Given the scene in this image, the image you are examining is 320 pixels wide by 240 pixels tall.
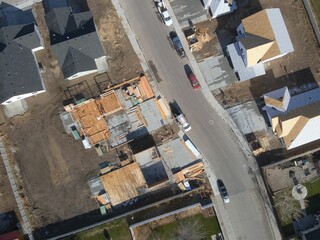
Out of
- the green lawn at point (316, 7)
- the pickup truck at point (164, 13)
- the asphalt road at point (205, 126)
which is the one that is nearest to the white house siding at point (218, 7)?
the pickup truck at point (164, 13)

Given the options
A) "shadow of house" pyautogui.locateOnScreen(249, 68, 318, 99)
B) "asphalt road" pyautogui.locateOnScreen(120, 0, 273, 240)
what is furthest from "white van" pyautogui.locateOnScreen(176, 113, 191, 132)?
"shadow of house" pyautogui.locateOnScreen(249, 68, 318, 99)

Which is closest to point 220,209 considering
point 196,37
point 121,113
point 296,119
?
point 296,119

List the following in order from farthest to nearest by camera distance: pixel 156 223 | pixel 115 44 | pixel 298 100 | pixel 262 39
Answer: pixel 115 44 < pixel 156 223 < pixel 298 100 < pixel 262 39

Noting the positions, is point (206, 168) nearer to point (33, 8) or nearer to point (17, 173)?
point (17, 173)

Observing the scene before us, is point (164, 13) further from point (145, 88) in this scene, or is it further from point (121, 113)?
point (121, 113)

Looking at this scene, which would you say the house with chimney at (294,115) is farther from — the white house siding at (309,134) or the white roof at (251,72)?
the white roof at (251,72)

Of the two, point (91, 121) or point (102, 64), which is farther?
point (102, 64)

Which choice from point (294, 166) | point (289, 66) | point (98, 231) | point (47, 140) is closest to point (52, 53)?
point (47, 140)

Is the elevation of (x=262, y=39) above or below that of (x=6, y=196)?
above

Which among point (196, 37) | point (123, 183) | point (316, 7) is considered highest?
point (196, 37)
